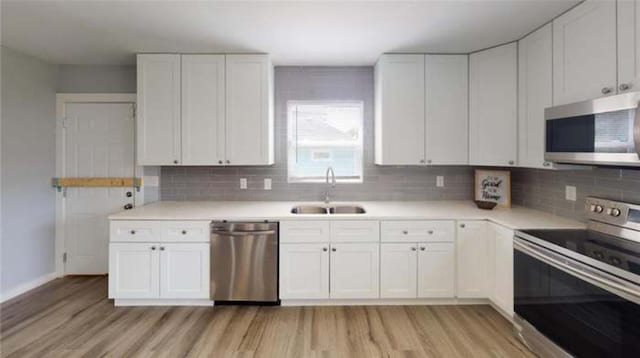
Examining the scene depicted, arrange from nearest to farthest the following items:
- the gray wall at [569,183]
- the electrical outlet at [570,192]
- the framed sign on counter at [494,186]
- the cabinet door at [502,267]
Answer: the gray wall at [569,183]
the cabinet door at [502,267]
the electrical outlet at [570,192]
the framed sign on counter at [494,186]

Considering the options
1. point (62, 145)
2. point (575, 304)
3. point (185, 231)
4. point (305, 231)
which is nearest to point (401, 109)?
point (305, 231)

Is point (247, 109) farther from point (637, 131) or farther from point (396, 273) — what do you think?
point (637, 131)

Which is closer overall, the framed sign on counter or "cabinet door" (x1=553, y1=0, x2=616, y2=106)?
"cabinet door" (x1=553, y1=0, x2=616, y2=106)

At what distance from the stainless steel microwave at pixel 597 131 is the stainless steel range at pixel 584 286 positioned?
47cm

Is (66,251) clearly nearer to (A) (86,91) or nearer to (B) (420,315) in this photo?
(A) (86,91)

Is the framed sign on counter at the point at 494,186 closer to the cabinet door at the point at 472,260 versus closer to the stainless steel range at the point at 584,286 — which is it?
the cabinet door at the point at 472,260

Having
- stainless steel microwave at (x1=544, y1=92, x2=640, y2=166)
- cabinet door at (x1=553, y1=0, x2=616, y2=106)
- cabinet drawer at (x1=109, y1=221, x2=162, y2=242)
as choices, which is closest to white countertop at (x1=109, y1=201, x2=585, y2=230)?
cabinet drawer at (x1=109, y1=221, x2=162, y2=242)

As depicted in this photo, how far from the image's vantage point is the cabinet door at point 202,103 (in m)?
3.04

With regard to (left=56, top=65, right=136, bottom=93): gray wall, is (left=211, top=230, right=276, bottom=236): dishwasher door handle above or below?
below

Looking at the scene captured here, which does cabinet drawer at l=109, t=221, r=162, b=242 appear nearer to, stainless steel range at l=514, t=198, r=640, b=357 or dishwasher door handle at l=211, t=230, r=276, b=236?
dishwasher door handle at l=211, t=230, r=276, b=236

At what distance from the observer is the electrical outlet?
2491mm

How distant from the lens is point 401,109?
3.06 meters

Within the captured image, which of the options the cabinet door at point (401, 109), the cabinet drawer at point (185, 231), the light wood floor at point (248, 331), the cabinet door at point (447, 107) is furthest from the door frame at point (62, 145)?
the cabinet door at point (447, 107)

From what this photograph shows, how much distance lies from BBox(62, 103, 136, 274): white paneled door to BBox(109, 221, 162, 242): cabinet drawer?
86 centimetres
